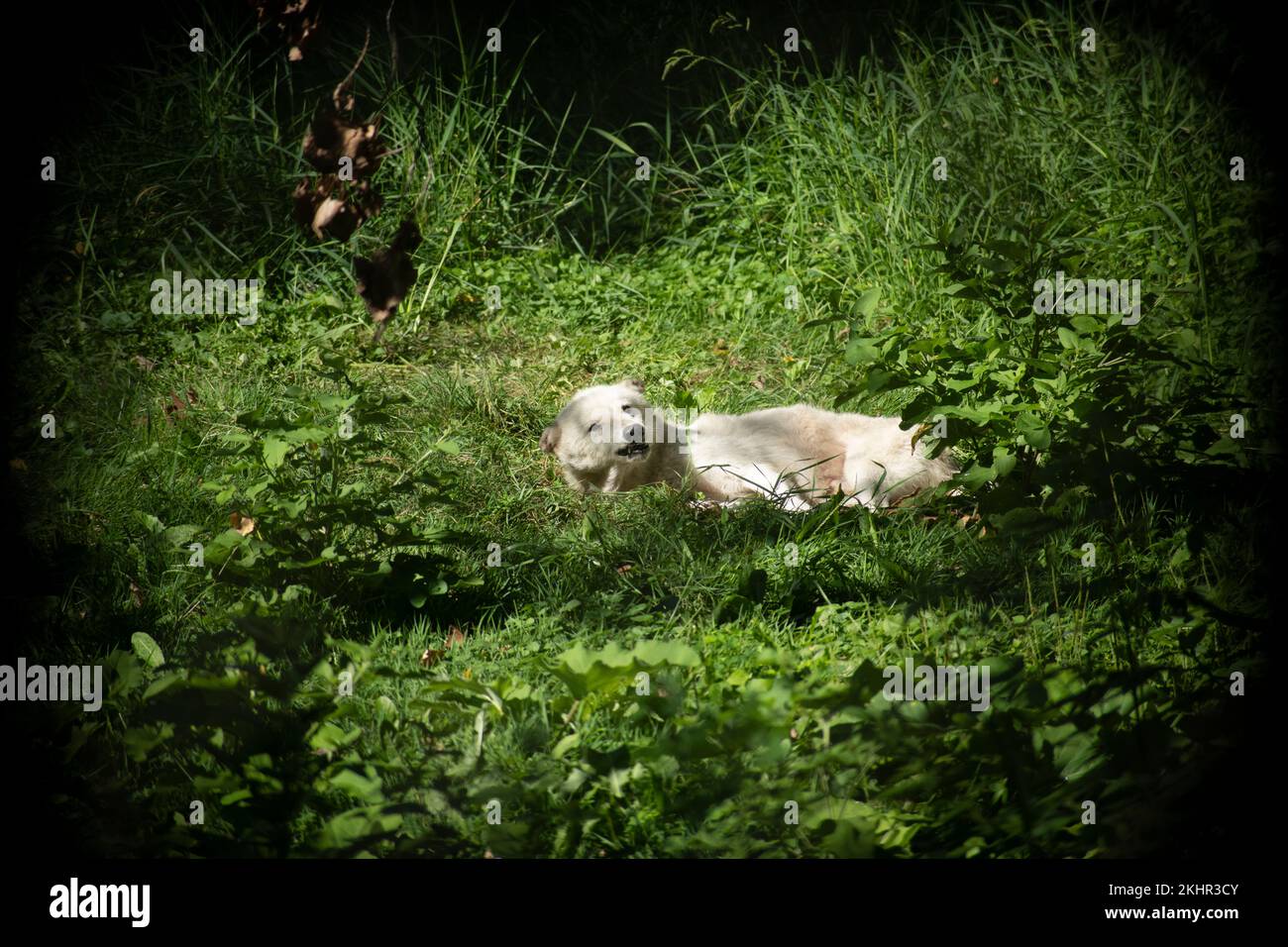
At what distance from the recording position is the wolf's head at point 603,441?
514 centimetres

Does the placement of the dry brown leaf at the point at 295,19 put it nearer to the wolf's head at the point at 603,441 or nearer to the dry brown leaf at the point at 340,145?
the dry brown leaf at the point at 340,145

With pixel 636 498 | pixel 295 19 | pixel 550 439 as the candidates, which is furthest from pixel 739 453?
pixel 295 19

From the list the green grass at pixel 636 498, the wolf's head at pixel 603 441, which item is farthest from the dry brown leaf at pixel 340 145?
the wolf's head at pixel 603 441

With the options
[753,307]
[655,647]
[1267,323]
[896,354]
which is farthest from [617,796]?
[753,307]

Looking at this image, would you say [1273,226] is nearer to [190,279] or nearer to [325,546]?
[325,546]

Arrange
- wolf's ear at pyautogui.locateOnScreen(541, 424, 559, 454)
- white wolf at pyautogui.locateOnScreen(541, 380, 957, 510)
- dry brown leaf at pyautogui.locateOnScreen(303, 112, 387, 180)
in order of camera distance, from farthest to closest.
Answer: wolf's ear at pyautogui.locateOnScreen(541, 424, 559, 454)
white wolf at pyautogui.locateOnScreen(541, 380, 957, 510)
dry brown leaf at pyautogui.locateOnScreen(303, 112, 387, 180)

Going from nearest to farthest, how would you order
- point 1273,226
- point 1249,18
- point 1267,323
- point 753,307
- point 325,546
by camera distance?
point 325,546
point 1267,323
point 1273,226
point 1249,18
point 753,307

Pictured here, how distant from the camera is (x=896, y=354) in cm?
393

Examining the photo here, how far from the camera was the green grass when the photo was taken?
2.45 metres

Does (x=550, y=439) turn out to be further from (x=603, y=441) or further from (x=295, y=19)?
(x=295, y=19)

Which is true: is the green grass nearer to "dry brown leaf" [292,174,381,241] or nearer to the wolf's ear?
the wolf's ear

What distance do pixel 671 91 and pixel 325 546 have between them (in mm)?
6013

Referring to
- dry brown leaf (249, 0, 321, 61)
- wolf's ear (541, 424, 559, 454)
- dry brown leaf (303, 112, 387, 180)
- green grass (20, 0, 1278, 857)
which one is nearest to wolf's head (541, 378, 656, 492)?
wolf's ear (541, 424, 559, 454)
